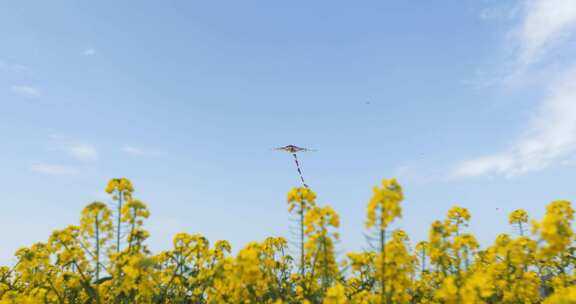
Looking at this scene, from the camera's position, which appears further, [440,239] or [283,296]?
[283,296]

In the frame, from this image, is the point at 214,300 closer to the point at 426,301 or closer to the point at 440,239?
the point at 440,239

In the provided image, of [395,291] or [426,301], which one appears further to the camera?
[426,301]

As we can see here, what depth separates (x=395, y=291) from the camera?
5555 millimetres

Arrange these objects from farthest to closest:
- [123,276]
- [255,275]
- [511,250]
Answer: [123,276]
[511,250]
[255,275]

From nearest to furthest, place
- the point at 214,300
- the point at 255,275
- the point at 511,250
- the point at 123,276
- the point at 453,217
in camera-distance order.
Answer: the point at 255,275 → the point at 511,250 → the point at 214,300 → the point at 123,276 → the point at 453,217

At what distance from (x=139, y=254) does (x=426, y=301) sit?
5.18 m

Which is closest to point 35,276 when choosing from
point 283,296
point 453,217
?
point 283,296

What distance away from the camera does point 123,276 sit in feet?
23.7

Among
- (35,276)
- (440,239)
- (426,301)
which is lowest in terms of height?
(426,301)

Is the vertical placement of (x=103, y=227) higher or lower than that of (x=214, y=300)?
higher

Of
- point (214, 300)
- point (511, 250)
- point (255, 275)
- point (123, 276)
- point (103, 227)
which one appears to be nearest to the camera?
point (255, 275)

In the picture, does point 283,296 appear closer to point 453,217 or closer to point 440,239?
point 440,239

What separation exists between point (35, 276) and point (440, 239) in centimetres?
732

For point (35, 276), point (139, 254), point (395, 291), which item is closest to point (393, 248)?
point (395, 291)
